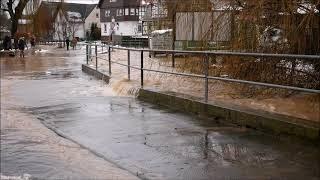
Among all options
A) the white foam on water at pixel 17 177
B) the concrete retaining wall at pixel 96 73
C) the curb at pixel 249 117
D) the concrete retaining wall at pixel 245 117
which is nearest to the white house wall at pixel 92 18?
the concrete retaining wall at pixel 96 73

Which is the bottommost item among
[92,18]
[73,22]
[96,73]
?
[96,73]

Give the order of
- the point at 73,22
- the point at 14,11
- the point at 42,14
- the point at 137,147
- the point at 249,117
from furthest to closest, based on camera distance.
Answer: the point at 73,22, the point at 42,14, the point at 14,11, the point at 249,117, the point at 137,147

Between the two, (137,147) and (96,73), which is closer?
(137,147)

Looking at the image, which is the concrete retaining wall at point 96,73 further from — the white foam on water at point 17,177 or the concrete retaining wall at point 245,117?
the white foam on water at point 17,177

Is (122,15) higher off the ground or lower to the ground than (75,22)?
higher

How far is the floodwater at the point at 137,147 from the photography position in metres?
5.93

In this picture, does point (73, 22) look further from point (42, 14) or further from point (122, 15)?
point (42, 14)

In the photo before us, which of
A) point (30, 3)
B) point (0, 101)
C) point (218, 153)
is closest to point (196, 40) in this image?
point (0, 101)

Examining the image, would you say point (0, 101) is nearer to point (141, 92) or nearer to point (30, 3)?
point (141, 92)

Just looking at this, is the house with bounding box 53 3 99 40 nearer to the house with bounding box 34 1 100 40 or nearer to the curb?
the house with bounding box 34 1 100 40

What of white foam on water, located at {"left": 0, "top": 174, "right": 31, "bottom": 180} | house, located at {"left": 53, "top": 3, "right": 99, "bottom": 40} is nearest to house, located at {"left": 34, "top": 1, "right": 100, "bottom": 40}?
house, located at {"left": 53, "top": 3, "right": 99, "bottom": 40}

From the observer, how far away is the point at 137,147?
7.14 metres

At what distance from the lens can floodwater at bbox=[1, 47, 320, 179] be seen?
5930mm

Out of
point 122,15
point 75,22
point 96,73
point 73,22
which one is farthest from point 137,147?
point 75,22
